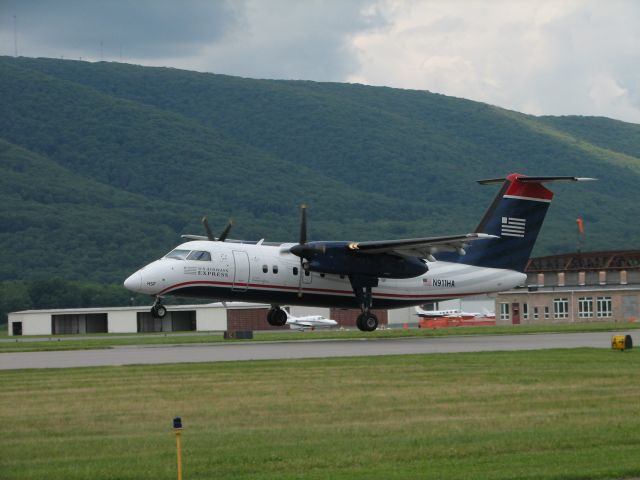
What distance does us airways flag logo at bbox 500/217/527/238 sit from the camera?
51.9 metres

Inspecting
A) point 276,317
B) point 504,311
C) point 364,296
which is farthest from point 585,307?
point 276,317

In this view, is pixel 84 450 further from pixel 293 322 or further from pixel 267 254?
pixel 293 322

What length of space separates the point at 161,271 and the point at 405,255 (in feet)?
36.9

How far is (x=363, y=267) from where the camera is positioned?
5019cm

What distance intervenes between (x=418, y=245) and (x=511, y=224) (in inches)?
242

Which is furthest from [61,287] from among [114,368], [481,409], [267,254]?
[481,409]

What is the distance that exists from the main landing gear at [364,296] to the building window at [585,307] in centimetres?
5034

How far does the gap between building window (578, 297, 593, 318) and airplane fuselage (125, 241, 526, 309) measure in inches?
1845

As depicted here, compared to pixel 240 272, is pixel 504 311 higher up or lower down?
lower down

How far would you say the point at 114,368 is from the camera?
112 ft

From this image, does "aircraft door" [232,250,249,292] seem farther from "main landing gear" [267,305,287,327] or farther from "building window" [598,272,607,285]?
"building window" [598,272,607,285]

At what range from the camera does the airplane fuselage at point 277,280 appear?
152ft

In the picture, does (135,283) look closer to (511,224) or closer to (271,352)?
(271,352)

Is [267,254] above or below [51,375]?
above
